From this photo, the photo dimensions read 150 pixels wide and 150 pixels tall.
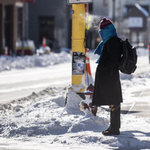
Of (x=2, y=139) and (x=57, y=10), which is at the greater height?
(x=57, y=10)

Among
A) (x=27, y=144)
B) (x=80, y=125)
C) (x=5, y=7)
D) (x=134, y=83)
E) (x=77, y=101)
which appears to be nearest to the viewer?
(x=27, y=144)

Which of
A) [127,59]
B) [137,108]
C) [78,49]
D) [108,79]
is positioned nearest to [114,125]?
[108,79]

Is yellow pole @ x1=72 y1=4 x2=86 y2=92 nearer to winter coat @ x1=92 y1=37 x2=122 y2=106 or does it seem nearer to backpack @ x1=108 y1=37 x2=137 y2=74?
winter coat @ x1=92 y1=37 x2=122 y2=106

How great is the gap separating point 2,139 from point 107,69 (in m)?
1.87

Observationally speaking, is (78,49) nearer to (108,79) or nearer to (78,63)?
(78,63)

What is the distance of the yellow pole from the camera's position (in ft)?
28.2

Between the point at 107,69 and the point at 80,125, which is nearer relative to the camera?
the point at 107,69

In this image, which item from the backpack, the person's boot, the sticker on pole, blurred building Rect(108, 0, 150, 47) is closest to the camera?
the backpack

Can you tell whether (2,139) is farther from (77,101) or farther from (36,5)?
(36,5)

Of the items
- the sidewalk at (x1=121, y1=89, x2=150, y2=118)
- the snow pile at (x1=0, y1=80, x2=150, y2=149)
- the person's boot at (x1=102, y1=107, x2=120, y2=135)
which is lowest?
the sidewalk at (x1=121, y1=89, x2=150, y2=118)

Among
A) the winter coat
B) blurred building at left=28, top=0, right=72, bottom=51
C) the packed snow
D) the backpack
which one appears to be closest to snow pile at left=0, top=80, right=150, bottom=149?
the packed snow

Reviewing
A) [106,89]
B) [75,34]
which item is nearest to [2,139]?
[106,89]

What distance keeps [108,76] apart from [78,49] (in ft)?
7.06

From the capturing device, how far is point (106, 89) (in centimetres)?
661
